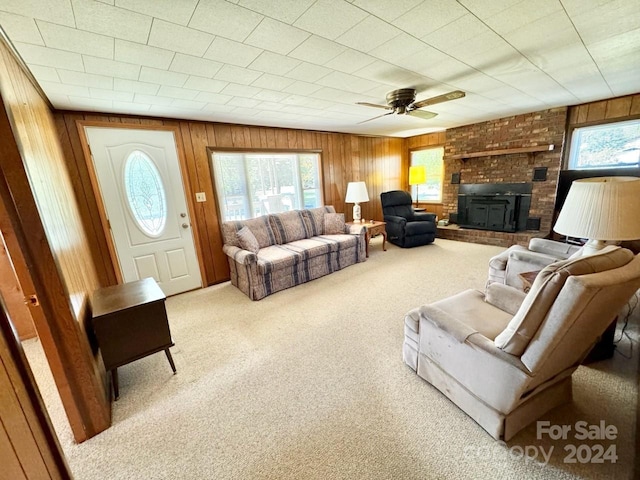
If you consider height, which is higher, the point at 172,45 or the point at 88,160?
the point at 172,45

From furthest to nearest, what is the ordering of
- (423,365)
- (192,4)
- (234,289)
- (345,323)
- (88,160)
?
(234,289)
(88,160)
(345,323)
(423,365)
(192,4)

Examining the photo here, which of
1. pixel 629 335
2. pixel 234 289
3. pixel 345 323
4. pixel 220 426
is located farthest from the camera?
pixel 234 289

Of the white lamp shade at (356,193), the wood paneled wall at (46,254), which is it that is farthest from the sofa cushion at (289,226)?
the wood paneled wall at (46,254)

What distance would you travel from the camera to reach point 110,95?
235 centimetres

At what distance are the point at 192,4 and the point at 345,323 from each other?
2540mm

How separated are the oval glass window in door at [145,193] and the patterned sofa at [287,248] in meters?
0.80

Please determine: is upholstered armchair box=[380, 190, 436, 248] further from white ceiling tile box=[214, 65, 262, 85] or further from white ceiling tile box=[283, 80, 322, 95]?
white ceiling tile box=[214, 65, 262, 85]

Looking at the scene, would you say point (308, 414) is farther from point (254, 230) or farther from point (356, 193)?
point (356, 193)

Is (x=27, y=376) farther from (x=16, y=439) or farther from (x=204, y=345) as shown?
(x=204, y=345)

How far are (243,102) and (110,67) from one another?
48.2 inches

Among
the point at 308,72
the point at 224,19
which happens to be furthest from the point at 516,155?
the point at 224,19

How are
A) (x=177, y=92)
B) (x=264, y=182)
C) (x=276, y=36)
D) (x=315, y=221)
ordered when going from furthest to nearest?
1. (x=315, y=221)
2. (x=264, y=182)
3. (x=177, y=92)
4. (x=276, y=36)

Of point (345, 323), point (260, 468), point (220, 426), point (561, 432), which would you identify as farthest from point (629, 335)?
point (220, 426)

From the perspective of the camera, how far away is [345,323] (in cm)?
254
